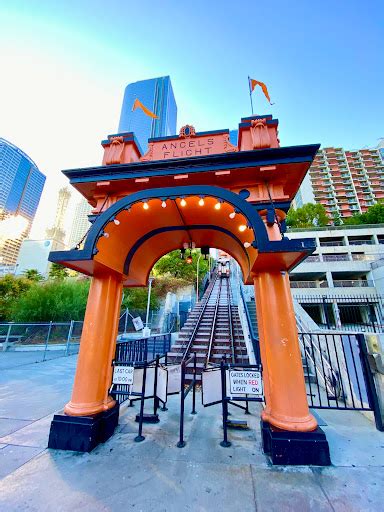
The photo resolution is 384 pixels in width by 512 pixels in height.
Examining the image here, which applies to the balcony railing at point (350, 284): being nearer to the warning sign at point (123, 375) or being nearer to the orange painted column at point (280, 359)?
the orange painted column at point (280, 359)

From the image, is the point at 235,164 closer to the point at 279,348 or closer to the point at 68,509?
the point at 279,348

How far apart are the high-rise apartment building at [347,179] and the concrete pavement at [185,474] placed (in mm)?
84196

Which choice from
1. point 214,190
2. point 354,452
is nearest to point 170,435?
point 354,452

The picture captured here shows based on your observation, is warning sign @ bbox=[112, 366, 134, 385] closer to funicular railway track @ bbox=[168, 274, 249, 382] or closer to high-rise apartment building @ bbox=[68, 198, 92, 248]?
Answer: funicular railway track @ bbox=[168, 274, 249, 382]

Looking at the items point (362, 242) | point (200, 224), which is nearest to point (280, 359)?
point (200, 224)

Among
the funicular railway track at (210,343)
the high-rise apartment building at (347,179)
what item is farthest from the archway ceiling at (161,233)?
the high-rise apartment building at (347,179)

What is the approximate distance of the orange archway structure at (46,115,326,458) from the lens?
3293 mm

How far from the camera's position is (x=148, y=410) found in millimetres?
4754

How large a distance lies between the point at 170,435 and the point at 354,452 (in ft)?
9.36

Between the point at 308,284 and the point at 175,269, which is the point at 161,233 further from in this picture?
the point at 308,284

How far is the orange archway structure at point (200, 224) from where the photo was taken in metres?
3.29

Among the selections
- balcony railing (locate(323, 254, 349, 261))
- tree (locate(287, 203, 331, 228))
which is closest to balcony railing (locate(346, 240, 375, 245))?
balcony railing (locate(323, 254, 349, 261))

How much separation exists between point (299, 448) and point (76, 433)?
3.32 metres

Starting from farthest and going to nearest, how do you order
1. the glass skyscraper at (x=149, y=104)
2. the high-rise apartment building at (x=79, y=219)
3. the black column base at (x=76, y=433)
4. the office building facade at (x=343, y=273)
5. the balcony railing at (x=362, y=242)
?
the high-rise apartment building at (x=79, y=219), the glass skyscraper at (x=149, y=104), the balcony railing at (x=362, y=242), the office building facade at (x=343, y=273), the black column base at (x=76, y=433)
